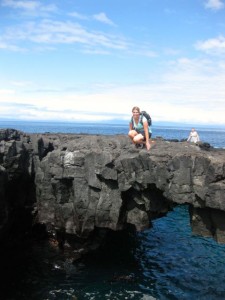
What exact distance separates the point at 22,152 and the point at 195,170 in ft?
43.9

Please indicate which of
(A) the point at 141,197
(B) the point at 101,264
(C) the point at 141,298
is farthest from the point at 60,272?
(A) the point at 141,197

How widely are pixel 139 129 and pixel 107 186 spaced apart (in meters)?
4.03

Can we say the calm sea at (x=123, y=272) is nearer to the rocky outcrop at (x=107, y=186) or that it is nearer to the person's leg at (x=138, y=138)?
the rocky outcrop at (x=107, y=186)

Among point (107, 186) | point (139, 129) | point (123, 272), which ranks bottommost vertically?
point (123, 272)

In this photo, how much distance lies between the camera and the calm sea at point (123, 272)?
2238 centimetres

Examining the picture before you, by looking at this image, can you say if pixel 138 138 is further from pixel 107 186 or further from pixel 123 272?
pixel 123 272

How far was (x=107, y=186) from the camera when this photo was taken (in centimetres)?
2273

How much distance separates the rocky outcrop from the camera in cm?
1962

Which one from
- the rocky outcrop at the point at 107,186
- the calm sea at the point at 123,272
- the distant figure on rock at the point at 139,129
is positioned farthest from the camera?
the calm sea at the point at 123,272

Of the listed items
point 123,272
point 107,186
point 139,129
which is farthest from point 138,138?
point 123,272

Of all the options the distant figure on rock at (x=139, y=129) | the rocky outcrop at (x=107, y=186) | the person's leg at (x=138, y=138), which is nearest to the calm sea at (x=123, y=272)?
the rocky outcrop at (x=107, y=186)

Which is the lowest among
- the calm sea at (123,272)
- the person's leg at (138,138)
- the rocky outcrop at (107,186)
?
the calm sea at (123,272)

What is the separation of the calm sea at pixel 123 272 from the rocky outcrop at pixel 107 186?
77.8 inches

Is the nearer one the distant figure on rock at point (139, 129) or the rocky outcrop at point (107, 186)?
the rocky outcrop at point (107, 186)
